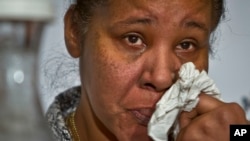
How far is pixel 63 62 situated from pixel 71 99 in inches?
3.8

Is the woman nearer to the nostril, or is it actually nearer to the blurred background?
the nostril

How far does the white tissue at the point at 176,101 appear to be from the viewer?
67 cm

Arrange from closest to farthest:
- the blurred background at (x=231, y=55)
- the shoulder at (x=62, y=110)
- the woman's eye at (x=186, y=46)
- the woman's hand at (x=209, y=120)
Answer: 1. the woman's hand at (x=209, y=120)
2. the woman's eye at (x=186, y=46)
3. the shoulder at (x=62, y=110)
4. the blurred background at (x=231, y=55)

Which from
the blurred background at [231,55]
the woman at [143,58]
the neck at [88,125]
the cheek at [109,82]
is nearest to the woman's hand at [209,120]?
the woman at [143,58]

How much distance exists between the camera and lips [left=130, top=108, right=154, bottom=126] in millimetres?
720

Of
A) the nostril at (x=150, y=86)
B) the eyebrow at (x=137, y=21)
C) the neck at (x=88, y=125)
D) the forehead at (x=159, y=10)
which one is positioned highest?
the forehead at (x=159, y=10)

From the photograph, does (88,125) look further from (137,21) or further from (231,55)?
(231,55)

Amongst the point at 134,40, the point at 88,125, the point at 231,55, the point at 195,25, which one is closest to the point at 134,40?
the point at 134,40

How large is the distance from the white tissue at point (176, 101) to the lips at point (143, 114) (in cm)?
4

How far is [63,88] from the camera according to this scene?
1.10m

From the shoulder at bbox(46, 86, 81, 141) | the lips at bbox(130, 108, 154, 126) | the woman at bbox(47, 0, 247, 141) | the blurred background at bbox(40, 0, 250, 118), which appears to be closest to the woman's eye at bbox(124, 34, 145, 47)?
the woman at bbox(47, 0, 247, 141)

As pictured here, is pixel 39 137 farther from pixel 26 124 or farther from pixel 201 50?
pixel 201 50

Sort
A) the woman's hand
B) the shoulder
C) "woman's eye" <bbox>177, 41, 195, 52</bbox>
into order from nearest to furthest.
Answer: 1. the woman's hand
2. "woman's eye" <bbox>177, 41, 195, 52</bbox>
3. the shoulder

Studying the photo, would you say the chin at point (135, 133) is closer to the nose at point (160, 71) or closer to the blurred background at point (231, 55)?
the nose at point (160, 71)
